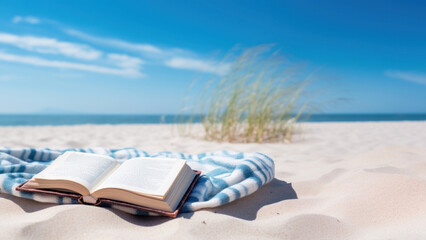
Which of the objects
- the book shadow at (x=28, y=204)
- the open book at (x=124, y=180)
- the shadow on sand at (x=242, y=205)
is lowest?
the book shadow at (x=28, y=204)

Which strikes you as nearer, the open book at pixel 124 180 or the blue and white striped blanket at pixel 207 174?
the open book at pixel 124 180

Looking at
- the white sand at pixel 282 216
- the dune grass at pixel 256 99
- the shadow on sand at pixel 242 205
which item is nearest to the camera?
the white sand at pixel 282 216

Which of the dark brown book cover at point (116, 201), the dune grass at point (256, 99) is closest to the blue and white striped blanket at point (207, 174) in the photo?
the dark brown book cover at point (116, 201)

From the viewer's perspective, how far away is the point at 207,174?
1607mm

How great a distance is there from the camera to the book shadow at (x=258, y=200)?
1.28 metres

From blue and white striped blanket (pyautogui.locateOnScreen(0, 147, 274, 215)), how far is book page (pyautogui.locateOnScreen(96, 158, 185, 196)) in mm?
115

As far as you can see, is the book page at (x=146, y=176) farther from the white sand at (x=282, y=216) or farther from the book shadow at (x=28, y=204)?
the book shadow at (x=28, y=204)

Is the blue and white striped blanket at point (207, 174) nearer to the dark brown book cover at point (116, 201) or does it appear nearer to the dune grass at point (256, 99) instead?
the dark brown book cover at point (116, 201)

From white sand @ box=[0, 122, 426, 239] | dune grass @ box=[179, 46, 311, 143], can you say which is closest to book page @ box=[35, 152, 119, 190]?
white sand @ box=[0, 122, 426, 239]

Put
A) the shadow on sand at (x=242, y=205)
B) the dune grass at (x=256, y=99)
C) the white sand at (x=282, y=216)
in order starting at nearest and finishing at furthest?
1. the white sand at (x=282, y=216)
2. the shadow on sand at (x=242, y=205)
3. the dune grass at (x=256, y=99)

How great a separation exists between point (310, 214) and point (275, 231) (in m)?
0.20

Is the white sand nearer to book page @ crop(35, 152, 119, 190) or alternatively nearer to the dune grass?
book page @ crop(35, 152, 119, 190)

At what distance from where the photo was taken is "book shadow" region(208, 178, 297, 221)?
4.19 ft

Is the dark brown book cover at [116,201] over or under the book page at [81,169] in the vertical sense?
under
